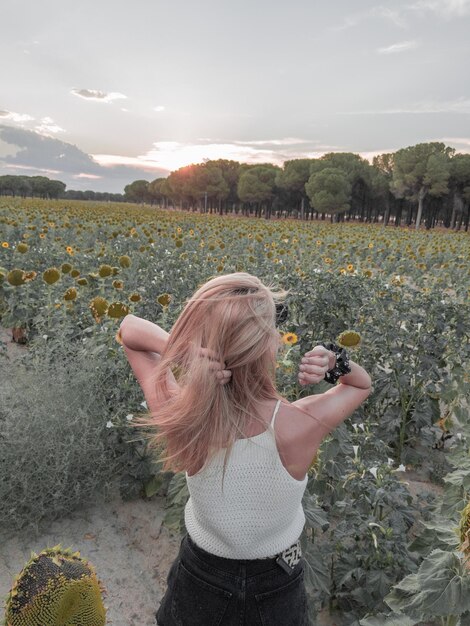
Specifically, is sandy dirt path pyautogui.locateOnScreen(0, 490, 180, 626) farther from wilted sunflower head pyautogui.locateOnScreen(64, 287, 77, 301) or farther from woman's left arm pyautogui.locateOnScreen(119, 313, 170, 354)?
wilted sunflower head pyautogui.locateOnScreen(64, 287, 77, 301)

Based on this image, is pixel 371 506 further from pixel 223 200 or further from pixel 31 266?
pixel 223 200

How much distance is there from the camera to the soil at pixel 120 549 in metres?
2.67

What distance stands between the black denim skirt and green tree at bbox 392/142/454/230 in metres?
48.1

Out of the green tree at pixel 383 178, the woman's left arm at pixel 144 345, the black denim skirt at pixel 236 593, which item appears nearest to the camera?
the black denim skirt at pixel 236 593

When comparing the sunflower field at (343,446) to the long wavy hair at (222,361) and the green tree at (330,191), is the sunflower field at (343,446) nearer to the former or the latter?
the long wavy hair at (222,361)

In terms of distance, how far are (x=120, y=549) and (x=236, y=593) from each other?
1825 mm

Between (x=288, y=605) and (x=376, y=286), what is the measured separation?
3426mm

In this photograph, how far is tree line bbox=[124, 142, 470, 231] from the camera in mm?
49000

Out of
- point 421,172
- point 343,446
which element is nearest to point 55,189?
point 421,172

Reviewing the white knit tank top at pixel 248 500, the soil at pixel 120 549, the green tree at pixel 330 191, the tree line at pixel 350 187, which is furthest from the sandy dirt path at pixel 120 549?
the green tree at pixel 330 191

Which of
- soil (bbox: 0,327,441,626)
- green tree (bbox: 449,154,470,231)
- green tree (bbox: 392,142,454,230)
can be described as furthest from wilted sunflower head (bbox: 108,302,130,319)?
green tree (bbox: 449,154,470,231)

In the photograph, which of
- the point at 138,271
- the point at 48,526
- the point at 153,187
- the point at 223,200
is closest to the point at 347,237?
the point at 138,271

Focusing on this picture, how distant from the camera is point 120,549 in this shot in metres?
3.04

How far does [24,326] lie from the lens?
617cm
